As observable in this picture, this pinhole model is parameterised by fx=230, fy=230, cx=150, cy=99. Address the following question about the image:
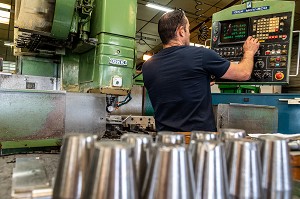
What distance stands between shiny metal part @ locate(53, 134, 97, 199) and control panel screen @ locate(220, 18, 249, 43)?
1546mm

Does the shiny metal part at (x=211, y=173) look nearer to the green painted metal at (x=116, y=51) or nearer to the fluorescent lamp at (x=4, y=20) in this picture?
the green painted metal at (x=116, y=51)

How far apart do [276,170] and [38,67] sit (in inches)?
Answer: 79.3

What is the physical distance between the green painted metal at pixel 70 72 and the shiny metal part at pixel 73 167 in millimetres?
1591

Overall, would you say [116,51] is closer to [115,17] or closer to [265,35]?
[115,17]

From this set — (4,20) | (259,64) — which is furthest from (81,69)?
(4,20)

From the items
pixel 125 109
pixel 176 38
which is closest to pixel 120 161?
pixel 176 38

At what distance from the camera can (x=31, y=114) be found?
50.3 inches

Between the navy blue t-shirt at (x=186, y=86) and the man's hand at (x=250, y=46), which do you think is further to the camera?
the man's hand at (x=250, y=46)

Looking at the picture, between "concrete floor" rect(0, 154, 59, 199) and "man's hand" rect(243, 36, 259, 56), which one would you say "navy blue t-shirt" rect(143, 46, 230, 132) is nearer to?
"man's hand" rect(243, 36, 259, 56)

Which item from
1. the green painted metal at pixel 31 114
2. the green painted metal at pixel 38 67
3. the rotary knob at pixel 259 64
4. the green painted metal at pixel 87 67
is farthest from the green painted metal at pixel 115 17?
the rotary knob at pixel 259 64

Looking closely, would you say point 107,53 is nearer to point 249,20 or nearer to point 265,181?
point 249,20

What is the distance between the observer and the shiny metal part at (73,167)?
0.37 m

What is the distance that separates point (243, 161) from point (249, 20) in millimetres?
1485

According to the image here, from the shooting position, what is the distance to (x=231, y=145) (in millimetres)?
424
